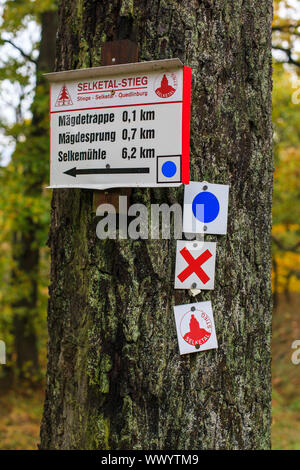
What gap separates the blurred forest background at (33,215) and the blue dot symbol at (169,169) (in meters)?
4.79

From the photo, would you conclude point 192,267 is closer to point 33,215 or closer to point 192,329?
point 192,329

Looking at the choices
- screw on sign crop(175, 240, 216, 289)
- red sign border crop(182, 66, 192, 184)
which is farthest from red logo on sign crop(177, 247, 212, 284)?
red sign border crop(182, 66, 192, 184)

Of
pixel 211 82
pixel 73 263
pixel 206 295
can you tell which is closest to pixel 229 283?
pixel 206 295

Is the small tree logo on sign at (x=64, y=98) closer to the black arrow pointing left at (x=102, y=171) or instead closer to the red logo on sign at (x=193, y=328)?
the black arrow pointing left at (x=102, y=171)

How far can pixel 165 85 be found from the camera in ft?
5.61

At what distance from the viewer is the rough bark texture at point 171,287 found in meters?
1.73

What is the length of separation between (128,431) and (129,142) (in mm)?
1003

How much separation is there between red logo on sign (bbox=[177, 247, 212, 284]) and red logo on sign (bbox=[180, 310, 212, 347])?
124mm

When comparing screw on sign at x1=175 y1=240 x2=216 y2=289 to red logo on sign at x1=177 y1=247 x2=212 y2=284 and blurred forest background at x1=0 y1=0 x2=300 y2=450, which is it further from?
blurred forest background at x1=0 y1=0 x2=300 y2=450

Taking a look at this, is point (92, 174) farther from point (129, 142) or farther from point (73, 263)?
point (73, 263)

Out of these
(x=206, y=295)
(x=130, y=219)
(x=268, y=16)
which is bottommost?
(x=206, y=295)

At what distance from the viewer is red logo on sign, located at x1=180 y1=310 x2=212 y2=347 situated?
1743 millimetres

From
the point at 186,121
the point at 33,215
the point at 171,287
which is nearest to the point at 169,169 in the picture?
the point at 186,121
